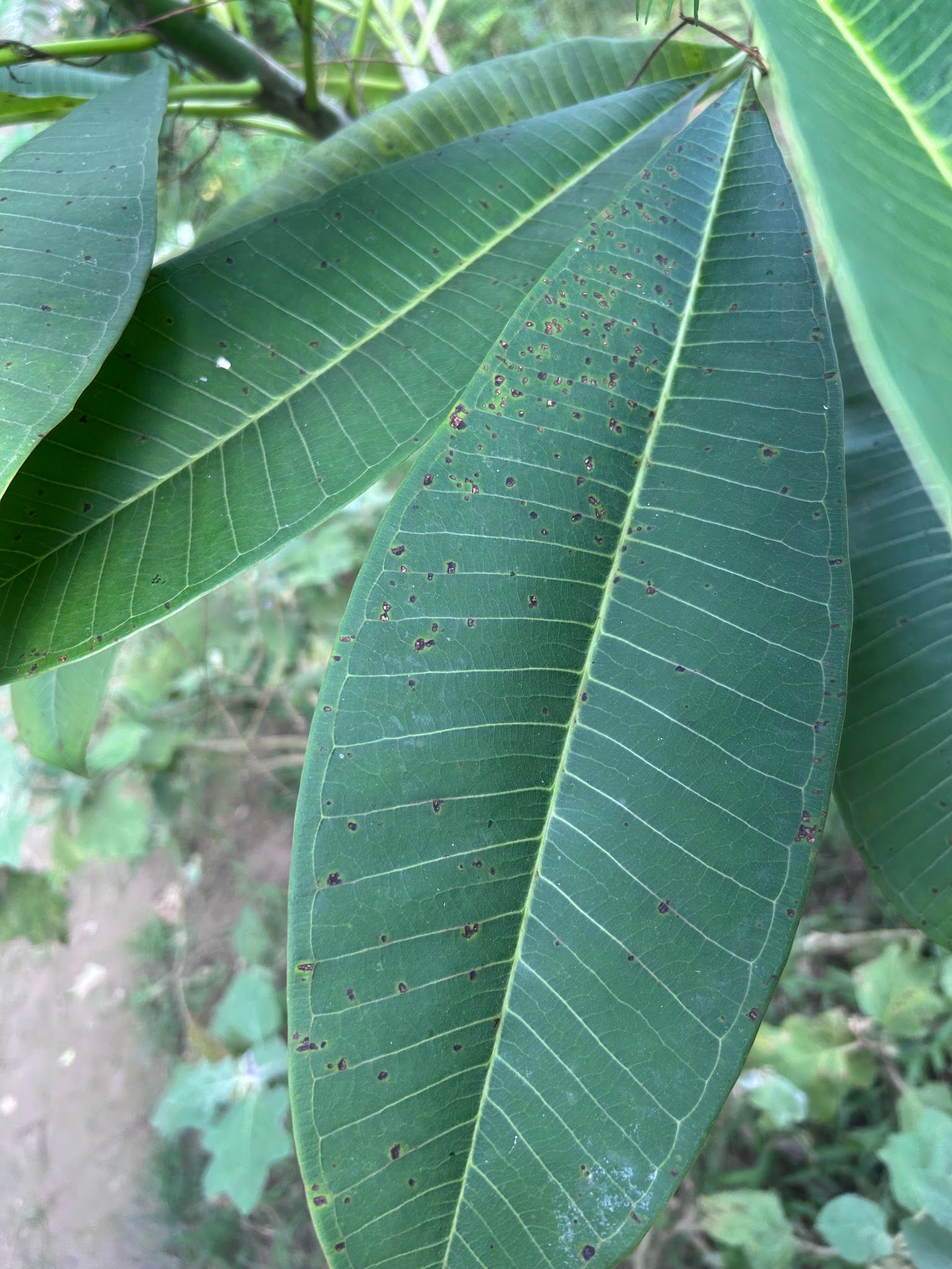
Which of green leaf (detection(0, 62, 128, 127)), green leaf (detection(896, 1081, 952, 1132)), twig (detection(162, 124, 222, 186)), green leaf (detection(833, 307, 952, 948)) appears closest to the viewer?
green leaf (detection(833, 307, 952, 948))

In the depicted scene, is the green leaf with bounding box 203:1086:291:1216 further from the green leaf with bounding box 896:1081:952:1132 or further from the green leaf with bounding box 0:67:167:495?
the green leaf with bounding box 0:67:167:495

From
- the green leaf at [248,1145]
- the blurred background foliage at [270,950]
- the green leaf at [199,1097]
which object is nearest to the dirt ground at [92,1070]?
the blurred background foliage at [270,950]

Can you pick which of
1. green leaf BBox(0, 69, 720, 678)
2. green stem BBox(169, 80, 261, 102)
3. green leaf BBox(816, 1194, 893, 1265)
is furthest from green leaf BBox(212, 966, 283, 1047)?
green stem BBox(169, 80, 261, 102)

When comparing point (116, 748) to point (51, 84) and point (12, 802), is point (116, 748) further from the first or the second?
point (51, 84)

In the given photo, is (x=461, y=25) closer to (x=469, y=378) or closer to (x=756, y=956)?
(x=469, y=378)

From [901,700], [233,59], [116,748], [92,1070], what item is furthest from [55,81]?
[92,1070]

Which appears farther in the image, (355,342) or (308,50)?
(308,50)
